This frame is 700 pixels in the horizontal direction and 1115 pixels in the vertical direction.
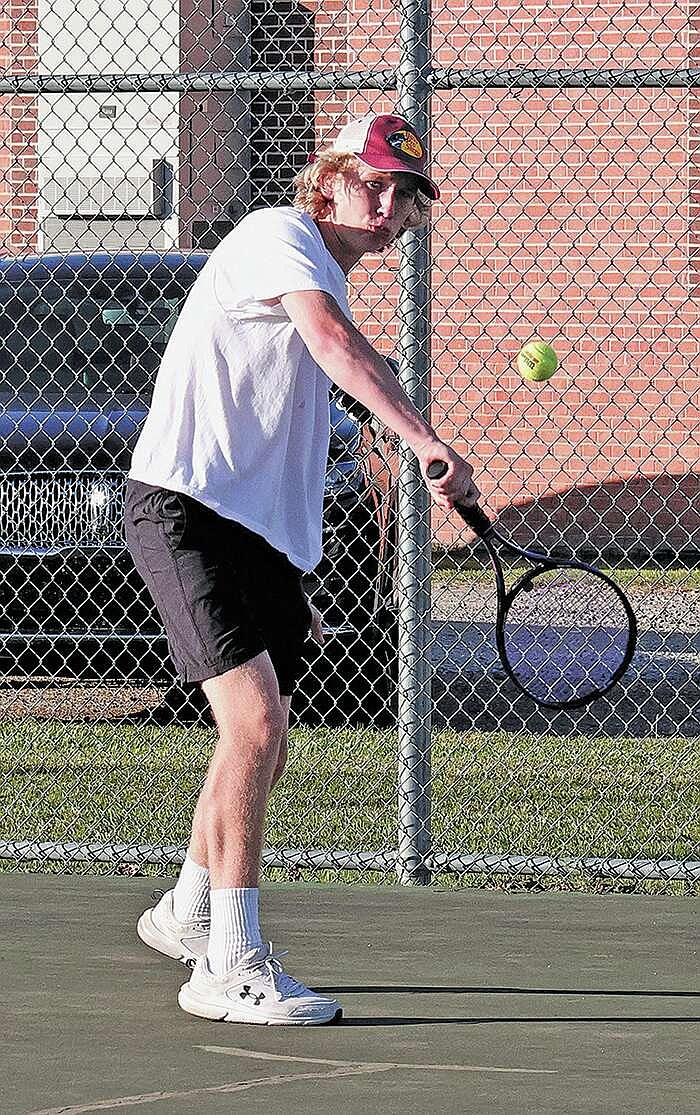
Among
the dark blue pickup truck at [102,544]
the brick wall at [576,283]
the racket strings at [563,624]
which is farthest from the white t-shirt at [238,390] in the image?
the brick wall at [576,283]

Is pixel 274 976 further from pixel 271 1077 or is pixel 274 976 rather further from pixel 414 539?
pixel 414 539

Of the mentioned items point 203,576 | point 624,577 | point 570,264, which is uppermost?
point 570,264

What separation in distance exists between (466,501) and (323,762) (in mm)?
3557

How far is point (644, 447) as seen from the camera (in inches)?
586

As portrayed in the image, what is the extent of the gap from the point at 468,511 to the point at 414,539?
1574 millimetres

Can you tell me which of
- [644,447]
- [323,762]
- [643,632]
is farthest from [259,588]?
[644,447]

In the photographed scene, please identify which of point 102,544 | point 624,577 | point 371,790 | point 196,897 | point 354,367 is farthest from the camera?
point 624,577

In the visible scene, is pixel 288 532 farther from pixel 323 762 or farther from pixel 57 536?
pixel 323 762

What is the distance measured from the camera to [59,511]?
264 inches

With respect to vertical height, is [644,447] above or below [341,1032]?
above

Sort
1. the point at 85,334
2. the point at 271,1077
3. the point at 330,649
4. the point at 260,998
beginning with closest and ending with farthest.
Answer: the point at 271,1077, the point at 260,998, the point at 330,649, the point at 85,334

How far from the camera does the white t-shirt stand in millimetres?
3959

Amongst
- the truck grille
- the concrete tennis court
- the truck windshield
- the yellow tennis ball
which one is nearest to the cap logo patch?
the concrete tennis court

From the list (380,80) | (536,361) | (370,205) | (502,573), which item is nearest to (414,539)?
(502,573)
